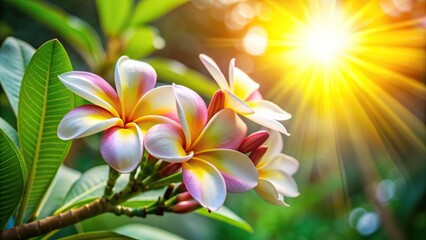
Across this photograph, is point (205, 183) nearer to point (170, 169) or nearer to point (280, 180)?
point (170, 169)

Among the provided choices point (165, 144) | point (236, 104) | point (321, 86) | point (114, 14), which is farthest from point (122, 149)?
point (321, 86)

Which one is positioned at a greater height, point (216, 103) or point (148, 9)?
point (148, 9)

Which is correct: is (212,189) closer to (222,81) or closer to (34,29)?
(222,81)

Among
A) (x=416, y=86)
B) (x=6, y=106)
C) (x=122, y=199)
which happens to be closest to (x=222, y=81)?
(x=122, y=199)

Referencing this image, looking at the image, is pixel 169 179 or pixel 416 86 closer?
pixel 169 179

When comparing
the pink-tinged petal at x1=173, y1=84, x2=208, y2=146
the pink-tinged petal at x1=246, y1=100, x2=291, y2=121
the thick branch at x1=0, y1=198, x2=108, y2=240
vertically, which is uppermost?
the pink-tinged petal at x1=246, y1=100, x2=291, y2=121

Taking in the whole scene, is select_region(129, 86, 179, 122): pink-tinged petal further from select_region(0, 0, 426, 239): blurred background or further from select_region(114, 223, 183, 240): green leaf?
select_region(0, 0, 426, 239): blurred background

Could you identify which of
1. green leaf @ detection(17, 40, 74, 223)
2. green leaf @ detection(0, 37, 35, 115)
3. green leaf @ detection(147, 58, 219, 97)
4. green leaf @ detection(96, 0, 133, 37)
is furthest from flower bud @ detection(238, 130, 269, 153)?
green leaf @ detection(96, 0, 133, 37)
